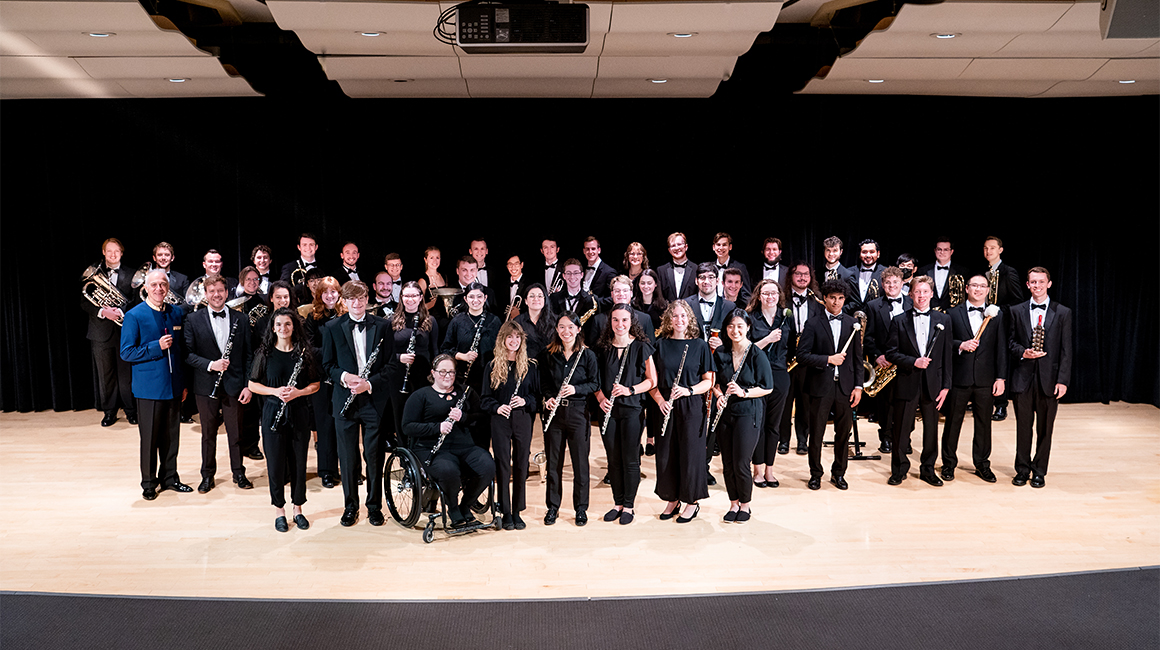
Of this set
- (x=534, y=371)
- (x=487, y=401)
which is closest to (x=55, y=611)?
(x=487, y=401)

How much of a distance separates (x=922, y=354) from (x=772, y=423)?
1.10 meters

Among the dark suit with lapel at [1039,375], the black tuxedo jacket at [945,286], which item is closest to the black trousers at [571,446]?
the dark suit with lapel at [1039,375]

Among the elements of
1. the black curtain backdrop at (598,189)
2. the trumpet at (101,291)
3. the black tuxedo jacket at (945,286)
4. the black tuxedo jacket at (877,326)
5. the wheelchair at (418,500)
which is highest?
the black curtain backdrop at (598,189)

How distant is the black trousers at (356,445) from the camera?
474 cm

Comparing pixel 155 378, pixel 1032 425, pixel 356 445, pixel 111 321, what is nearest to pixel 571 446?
pixel 356 445

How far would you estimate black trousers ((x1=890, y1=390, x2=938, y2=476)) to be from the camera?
5418 mm

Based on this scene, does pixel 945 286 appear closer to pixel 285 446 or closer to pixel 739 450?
pixel 739 450

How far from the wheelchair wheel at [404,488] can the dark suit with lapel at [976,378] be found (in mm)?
3572

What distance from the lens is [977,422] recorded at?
18.4 ft

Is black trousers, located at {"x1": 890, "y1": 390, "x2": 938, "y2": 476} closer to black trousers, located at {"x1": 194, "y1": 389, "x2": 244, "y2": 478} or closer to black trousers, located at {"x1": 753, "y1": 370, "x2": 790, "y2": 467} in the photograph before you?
black trousers, located at {"x1": 753, "y1": 370, "x2": 790, "y2": 467}

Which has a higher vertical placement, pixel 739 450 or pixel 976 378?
pixel 976 378

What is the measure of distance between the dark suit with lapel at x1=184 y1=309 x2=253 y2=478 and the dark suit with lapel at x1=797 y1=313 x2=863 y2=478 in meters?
3.62

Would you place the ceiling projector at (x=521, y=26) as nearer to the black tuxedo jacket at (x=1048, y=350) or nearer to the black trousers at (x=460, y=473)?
the black trousers at (x=460, y=473)

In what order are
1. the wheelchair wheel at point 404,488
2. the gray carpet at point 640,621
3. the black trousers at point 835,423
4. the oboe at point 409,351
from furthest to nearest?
1. the black trousers at point 835,423
2. the oboe at point 409,351
3. the wheelchair wheel at point 404,488
4. the gray carpet at point 640,621
